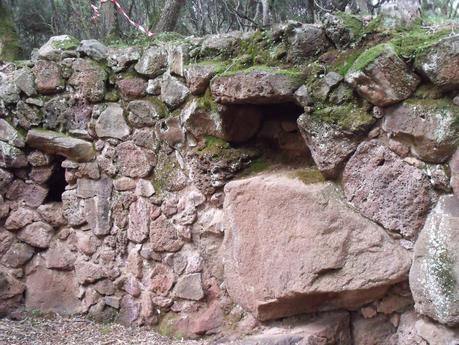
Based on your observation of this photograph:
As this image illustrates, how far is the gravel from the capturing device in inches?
115

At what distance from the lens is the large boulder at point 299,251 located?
2.21 meters

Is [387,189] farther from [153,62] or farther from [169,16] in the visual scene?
[169,16]

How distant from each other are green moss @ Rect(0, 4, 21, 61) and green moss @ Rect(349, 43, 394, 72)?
9.60 ft

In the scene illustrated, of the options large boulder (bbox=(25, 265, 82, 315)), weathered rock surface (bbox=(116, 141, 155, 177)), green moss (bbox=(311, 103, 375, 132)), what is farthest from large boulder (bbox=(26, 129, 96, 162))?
green moss (bbox=(311, 103, 375, 132))

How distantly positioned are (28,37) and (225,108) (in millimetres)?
7813

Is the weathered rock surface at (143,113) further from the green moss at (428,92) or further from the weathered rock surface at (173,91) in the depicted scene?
the green moss at (428,92)

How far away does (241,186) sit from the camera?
2.62m

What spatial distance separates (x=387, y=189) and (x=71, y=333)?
6.74ft

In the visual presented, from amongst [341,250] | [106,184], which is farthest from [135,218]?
[341,250]

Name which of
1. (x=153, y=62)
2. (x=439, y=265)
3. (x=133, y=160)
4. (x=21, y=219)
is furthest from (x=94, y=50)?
(x=439, y=265)

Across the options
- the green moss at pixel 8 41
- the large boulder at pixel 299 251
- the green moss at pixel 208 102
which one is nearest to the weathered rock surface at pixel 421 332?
the large boulder at pixel 299 251

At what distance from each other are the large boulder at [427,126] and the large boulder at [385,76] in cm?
5

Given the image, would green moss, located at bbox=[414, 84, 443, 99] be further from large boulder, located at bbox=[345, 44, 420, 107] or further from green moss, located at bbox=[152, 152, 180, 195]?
green moss, located at bbox=[152, 152, 180, 195]

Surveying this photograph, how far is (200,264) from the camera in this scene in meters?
2.87
